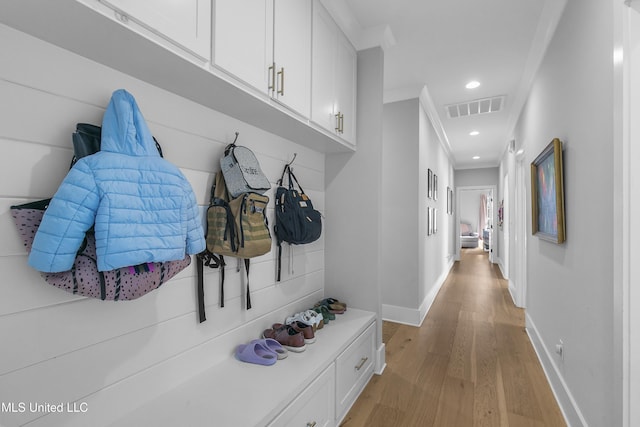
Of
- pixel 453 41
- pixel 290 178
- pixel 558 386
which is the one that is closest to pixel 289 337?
pixel 290 178

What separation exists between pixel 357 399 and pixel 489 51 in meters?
3.01

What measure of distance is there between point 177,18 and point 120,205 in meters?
0.63

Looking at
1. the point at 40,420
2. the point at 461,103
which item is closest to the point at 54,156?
the point at 40,420

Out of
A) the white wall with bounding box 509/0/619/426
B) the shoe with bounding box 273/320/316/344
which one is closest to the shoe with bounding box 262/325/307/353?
the shoe with bounding box 273/320/316/344

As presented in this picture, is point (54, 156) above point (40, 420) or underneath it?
above

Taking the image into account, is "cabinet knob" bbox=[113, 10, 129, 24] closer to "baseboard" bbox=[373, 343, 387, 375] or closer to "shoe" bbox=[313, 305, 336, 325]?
"shoe" bbox=[313, 305, 336, 325]

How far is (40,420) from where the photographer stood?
0.90 meters

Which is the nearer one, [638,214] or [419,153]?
[638,214]

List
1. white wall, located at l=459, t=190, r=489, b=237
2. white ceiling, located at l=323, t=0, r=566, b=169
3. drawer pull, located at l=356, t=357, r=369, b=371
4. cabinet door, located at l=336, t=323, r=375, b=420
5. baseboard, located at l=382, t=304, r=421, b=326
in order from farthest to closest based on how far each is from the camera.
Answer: white wall, located at l=459, t=190, r=489, b=237 < baseboard, located at l=382, t=304, r=421, b=326 < white ceiling, located at l=323, t=0, r=566, b=169 < drawer pull, located at l=356, t=357, r=369, b=371 < cabinet door, located at l=336, t=323, r=375, b=420

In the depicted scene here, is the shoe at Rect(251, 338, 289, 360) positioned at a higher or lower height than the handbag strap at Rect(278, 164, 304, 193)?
lower

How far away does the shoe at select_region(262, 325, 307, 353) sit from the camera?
1.63m

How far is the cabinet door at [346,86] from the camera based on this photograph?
2.05 m

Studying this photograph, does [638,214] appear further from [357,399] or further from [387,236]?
[387,236]

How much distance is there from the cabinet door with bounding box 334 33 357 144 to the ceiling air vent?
7.32 feet
